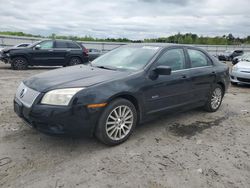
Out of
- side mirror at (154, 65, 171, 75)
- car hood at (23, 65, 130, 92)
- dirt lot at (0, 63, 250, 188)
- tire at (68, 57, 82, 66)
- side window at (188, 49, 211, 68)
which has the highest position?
side window at (188, 49, 211, 68)

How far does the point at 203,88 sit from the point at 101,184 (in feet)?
10.7

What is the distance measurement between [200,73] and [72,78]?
8.73 feet

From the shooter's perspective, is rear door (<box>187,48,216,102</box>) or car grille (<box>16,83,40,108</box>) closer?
car grille (<box>16,83,40,108</box>)

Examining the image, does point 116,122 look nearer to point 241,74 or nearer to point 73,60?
point 241,74

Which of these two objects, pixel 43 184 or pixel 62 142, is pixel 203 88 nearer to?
pixel 62 142

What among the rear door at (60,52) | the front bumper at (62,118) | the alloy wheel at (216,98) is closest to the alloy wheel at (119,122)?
the front bumper at (62,118)

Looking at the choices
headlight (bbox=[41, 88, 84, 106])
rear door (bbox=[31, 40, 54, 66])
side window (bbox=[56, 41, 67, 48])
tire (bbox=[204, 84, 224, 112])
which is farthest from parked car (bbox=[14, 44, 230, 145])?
side window (bbox=[56, 41, 67, 48])

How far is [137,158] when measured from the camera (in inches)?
139

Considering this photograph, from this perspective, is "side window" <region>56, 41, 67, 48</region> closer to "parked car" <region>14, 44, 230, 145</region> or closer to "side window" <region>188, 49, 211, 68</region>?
"parked car" <region>14, 44, 230, 145</region>

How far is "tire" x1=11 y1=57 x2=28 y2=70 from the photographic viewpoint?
40.7 feet

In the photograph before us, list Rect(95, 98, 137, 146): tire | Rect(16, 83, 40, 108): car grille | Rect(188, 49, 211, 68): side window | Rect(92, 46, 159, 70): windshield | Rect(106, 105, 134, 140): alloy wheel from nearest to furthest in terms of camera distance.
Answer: Rect(16, 83, 40, 108): car grille → Rect(95, 98, 137, 146): tire → Rect(106, 105, 134, 140): alloy wheel → Rect(92, 46, 159, 70): windshield → Rect(188, 49, 211, 68): side window

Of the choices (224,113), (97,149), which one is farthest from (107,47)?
(97,149)

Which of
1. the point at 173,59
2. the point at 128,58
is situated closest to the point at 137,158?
the point at 128,58

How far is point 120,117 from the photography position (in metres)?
3.88
